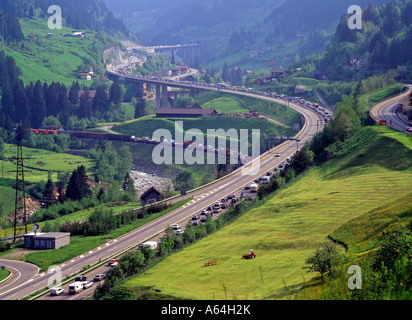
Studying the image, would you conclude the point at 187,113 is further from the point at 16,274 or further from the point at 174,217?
the point at 16,274

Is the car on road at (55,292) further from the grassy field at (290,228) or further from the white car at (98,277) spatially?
the grassy field at (290,228)

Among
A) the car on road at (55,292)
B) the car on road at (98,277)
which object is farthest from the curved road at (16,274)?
the car on road at (98,277)

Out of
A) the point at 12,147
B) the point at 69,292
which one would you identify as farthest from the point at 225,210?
the point at 12,147

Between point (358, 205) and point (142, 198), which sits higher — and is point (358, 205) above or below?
above

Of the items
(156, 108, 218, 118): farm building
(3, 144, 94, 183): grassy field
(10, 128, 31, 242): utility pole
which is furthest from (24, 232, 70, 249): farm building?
(156, 108, 218, 118): farm building

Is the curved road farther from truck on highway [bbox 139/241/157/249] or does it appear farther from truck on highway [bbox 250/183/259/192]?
truck on highway [bbox 250/183/259/192]

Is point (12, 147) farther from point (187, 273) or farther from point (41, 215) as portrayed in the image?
point (187, 273)

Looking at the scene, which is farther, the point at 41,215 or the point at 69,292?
the point at 41,215
